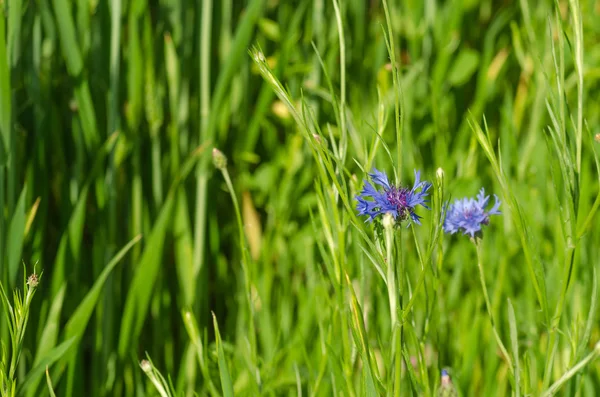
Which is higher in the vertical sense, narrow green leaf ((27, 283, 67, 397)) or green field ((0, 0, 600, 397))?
green field ((0, 0, 600, 397))

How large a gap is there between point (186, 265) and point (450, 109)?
0.67m

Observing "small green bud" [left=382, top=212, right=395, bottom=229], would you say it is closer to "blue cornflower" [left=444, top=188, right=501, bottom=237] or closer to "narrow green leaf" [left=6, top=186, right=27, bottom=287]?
"blue cornflower" [left=444, top=188, right=501, bottom=237]

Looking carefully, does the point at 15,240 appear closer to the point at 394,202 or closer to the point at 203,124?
the point at 203,124

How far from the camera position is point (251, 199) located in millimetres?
1478

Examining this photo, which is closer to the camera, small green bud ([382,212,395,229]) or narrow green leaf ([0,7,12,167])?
small green bud ([382,212,395,229])

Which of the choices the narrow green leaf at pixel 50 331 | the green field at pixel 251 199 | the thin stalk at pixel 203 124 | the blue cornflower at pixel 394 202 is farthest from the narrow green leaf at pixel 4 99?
the blue cornflower at pixel 394 202

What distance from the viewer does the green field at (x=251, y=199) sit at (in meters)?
0.97

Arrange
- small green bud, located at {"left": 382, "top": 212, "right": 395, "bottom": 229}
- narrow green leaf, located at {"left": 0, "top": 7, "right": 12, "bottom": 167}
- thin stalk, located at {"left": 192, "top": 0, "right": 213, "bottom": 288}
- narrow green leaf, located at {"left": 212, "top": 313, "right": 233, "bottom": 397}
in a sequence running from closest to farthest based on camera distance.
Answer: small green bud, located at {"left": 382, "top": 212, "right": 395, "bottom": 229}
narrow green leaf, located at {"left": 212, "top": 313, "right": 233, "bottom": 397}
narrow green leaf, located at {"left": 0, "top": 7, "right": 12, "bottom": 167}
thin stalk, located at {"left": 192, "top": 0, "right": 213, "bottom": 288}

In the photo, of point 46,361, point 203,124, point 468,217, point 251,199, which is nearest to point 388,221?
point 468,217

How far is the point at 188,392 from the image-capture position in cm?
118

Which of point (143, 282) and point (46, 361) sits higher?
point (143, 282)

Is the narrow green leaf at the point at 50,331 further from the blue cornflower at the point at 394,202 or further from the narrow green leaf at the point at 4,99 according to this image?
the blue cornflower at the point at 394,202

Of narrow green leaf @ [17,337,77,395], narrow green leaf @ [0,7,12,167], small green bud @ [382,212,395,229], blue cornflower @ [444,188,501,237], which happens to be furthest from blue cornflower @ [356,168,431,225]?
narrow green leaf @ [0,7,12,167]

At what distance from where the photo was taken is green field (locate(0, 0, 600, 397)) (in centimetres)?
97
